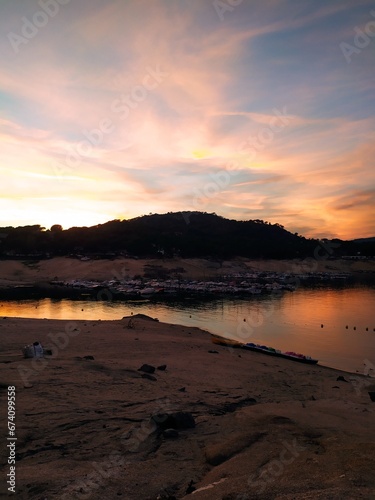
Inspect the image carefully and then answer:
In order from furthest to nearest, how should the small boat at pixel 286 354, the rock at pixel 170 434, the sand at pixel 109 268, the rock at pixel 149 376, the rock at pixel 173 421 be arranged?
the sand at pixel 109 268
the small boat at pixel 286 354
the rock at pixel 149 376
the rock at pixel 173 421
the rock at pixel 170 434

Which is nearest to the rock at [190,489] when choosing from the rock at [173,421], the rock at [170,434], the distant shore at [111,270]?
the rock at [170,434]

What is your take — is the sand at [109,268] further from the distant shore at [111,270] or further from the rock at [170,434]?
the rock at [170,434]

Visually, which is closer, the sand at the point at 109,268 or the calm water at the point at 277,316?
the calm water at the point at 277,316

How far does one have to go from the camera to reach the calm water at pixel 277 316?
31031 mm

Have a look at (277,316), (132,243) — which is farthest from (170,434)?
(132,243)

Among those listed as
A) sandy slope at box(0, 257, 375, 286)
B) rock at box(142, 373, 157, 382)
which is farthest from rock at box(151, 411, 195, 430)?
Result: sandy slope at box(0, 257, 375, 286)

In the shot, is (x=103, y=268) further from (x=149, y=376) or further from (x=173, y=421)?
(x=173, y=421)

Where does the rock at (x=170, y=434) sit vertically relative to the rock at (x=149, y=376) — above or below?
Result: above

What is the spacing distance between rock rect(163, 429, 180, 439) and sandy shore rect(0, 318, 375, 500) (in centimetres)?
3

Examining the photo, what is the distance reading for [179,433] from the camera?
8.91 meters

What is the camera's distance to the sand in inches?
3883

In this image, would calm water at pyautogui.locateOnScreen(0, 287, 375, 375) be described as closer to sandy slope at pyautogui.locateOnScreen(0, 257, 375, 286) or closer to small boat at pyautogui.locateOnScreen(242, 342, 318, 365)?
small boat at pyautogui.locateOnScreen(242, 342, 318, 365)

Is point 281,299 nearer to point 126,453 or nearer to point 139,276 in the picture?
point 139,276

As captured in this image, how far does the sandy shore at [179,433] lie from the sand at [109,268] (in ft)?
261
